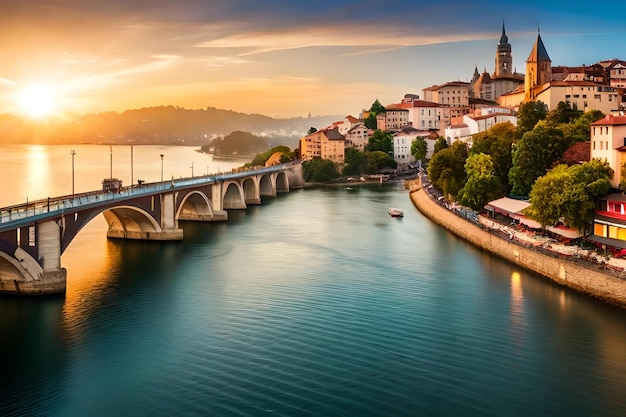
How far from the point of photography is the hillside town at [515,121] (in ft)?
81.0

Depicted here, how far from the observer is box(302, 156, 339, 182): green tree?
70500 mm

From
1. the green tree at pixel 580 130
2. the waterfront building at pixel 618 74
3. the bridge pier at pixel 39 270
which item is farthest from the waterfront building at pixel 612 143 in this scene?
the waterfront building at pixel 618 74

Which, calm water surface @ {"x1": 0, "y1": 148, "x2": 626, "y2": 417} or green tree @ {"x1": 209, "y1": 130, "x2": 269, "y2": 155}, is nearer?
calm water surface @ {"x1": 0, "y1": 148, "x2": 626, "y2": 417}

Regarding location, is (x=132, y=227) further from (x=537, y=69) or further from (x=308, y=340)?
(x=537, y=69)

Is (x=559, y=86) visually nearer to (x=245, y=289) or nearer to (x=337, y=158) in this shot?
(x=337, y=158)

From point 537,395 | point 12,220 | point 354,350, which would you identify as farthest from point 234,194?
point 537,395

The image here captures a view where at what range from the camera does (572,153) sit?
30391 mm

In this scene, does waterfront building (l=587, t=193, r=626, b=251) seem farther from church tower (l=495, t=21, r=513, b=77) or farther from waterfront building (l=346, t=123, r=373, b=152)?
church tower (l=495, t=21, r=513, b=77)

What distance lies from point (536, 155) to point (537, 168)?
63 cm

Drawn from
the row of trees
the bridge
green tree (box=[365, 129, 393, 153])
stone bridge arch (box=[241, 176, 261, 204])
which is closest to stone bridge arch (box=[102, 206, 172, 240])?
the bridge

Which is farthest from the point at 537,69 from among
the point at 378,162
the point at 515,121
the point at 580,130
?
the point at 580,130

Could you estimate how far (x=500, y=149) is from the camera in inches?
1516

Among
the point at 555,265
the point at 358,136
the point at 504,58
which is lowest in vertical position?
the point at 555,265

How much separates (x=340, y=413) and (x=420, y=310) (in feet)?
23.5
